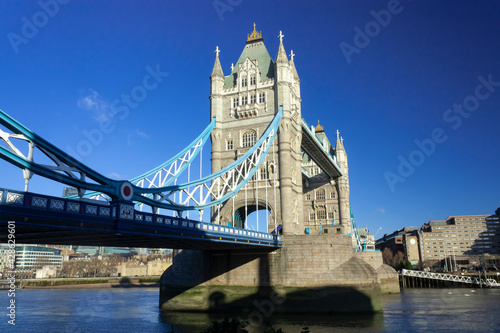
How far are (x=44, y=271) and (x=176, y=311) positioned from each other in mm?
98201

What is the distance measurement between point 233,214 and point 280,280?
22.7 ft

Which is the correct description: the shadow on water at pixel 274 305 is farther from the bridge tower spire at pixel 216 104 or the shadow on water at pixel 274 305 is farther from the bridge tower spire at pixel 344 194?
the bridge tower spire at pixel 344 194

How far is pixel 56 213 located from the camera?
1723 cm

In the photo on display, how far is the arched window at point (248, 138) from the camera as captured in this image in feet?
149

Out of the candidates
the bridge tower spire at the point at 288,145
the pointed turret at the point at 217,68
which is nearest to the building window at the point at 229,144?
the bridge tower spire at the point at 288,145

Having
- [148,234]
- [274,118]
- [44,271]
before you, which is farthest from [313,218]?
[44,271]

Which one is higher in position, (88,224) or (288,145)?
(288,145)

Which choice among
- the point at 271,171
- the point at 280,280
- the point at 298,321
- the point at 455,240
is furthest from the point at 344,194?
the point at 455,240

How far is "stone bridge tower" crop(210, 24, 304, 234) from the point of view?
43438 mm

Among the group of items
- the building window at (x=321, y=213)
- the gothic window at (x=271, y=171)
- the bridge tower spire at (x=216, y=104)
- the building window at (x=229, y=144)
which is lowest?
the building window at (x=321, y=213)

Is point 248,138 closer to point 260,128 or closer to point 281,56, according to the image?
point 260,128

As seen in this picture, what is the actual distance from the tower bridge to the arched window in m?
0.11

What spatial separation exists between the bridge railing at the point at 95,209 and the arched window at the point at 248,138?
17.1 metres

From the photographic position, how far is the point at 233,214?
36.6 m
